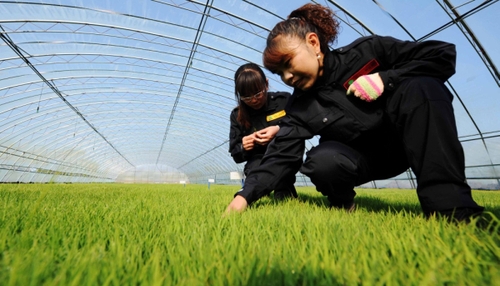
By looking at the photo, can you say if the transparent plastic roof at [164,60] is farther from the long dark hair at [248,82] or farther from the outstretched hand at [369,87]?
the outstretched hand at [369,87]

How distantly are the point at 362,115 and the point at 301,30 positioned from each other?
660mm

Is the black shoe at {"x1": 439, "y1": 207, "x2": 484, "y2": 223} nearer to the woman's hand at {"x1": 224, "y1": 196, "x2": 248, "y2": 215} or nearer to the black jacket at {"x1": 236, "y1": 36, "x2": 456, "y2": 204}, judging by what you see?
the black jacket at {"x1": 236, "y1": 36, "x2": 456, "y2": 204}

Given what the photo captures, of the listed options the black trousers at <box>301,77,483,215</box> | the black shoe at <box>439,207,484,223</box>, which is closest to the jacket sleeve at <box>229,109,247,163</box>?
the black trousers at <box>301,77,483,215</box>

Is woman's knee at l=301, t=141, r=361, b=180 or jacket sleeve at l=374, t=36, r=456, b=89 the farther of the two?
woman's knee at l=301, t=141, r=361, b=180

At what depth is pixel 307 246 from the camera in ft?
3.33

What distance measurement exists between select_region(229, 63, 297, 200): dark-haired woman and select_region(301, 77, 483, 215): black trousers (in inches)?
28.6

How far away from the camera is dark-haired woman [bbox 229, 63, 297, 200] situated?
281 centimetres

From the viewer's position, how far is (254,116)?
337 cm

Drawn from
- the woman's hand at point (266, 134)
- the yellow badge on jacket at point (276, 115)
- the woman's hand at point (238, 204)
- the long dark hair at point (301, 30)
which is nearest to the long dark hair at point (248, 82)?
the yellow badge on jacket at point (276, 115)

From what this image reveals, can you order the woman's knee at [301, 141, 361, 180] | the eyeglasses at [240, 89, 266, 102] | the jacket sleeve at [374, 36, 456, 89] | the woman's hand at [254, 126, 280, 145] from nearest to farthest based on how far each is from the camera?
the jacket sleeve at [374, 36, 456, 89], the woman's knee at [301, 141, 361, 180], the woman's hand at [254, 126, 280, 145], the eyeglasses at [240, 89, 266, 102]

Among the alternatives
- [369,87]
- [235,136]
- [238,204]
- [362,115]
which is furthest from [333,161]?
[235,136]

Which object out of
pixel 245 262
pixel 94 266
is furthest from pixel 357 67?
pixel 94 266

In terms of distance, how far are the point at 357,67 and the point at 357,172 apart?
0.71 m

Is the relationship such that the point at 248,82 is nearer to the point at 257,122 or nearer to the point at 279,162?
the point at 257,122
